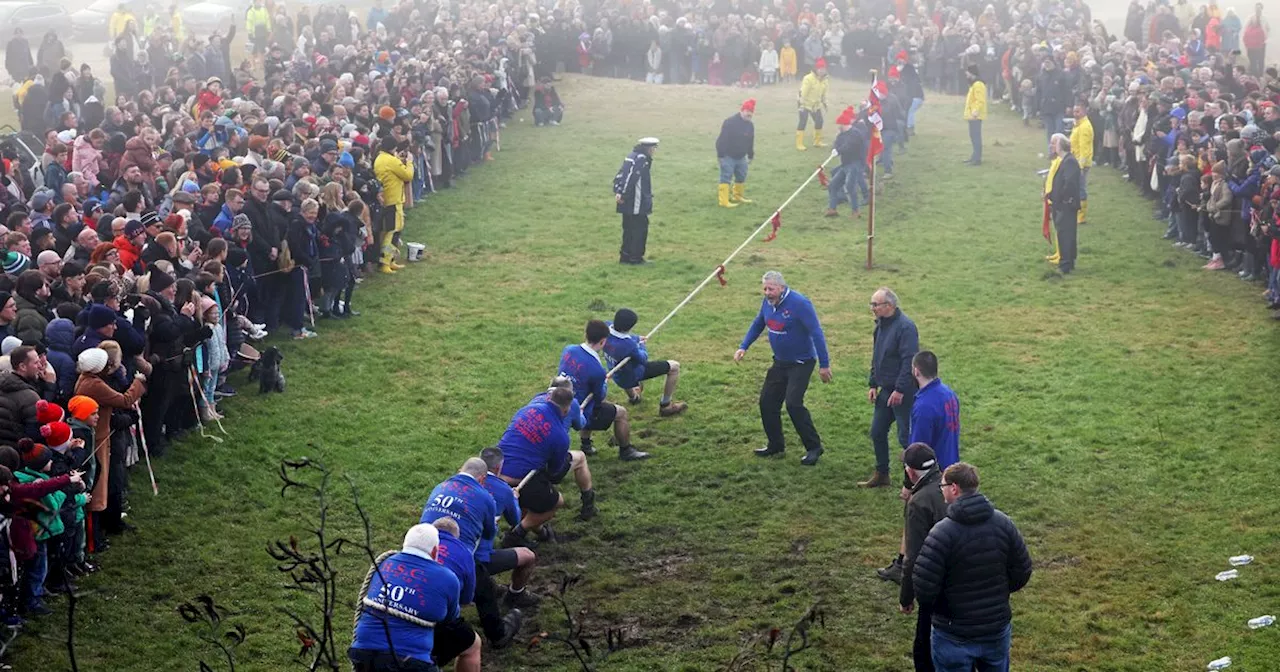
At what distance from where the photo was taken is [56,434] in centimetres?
1155

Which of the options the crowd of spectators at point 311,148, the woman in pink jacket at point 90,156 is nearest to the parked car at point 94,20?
the crowd of spectators at point 311,148

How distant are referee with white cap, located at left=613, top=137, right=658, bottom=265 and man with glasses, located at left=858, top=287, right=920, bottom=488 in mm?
9166

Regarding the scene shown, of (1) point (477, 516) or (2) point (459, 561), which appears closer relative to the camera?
(2) point (459, 561)

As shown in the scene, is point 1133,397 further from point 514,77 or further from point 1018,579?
point 514,77

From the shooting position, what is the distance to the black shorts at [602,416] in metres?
15.2

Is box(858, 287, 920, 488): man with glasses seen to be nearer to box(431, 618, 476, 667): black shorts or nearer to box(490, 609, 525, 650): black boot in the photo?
box(490, 609, 525, 650): black boot

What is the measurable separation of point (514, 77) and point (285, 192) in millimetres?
17605

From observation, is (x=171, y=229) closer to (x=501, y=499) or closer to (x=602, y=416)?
(x=602, y=416)

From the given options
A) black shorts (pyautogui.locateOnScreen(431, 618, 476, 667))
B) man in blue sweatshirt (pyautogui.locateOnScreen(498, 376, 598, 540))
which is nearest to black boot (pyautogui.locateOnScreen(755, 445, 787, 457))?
man in blue sweatshirt (pyautogui.locateOnScreen(498, 376, 598, 540))

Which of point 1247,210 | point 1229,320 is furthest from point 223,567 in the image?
point 1247,210

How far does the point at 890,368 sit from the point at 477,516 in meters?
4.85

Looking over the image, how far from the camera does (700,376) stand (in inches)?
722

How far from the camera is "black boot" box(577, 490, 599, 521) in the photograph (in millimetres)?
14031

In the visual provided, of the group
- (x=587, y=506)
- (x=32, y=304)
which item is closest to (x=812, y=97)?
(x=587, y=506)
